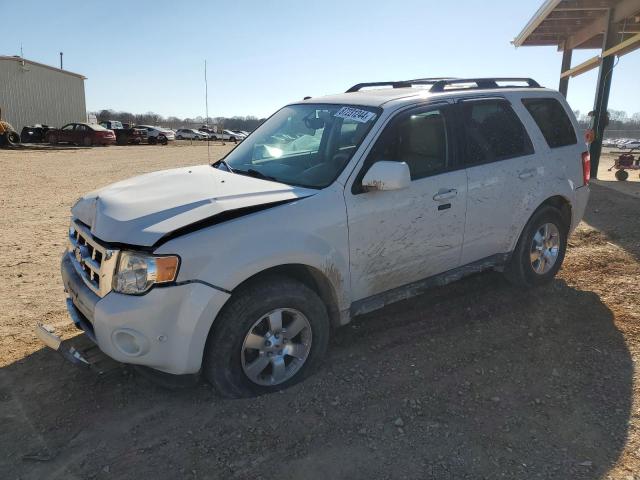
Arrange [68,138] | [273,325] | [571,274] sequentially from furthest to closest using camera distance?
[68,138] → [571,274] → [273,325]

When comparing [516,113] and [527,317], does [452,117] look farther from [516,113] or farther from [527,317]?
[527,317]

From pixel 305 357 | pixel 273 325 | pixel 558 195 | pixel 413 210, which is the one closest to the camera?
pixel 273 325

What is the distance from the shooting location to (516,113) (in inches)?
178

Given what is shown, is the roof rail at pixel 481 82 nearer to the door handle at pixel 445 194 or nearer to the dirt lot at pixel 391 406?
the door handle at pixel 445 194

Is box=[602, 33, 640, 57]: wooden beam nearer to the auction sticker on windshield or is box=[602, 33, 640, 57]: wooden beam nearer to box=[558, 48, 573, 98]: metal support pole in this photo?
box=[558, 48, 573, 98]: metal support pole

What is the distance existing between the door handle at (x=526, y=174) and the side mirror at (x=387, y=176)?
1.60 metres

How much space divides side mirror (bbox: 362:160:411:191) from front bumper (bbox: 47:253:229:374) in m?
1.22

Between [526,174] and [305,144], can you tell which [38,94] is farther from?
[526,174]

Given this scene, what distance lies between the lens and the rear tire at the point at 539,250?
4680mm

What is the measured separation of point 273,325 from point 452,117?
2201 mm

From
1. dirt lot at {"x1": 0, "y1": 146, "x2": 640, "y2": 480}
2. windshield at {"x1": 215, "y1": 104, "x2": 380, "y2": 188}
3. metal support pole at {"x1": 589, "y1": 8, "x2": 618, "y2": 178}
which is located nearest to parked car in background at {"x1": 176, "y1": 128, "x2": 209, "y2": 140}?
metal support pole at {"x1": 589, "y1": 8, "x2": 618, "y2": 178}

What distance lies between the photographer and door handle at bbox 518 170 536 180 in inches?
172

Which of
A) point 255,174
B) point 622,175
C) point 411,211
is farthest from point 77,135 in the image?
point 411,211

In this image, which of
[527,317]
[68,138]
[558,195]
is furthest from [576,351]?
[68,138]
